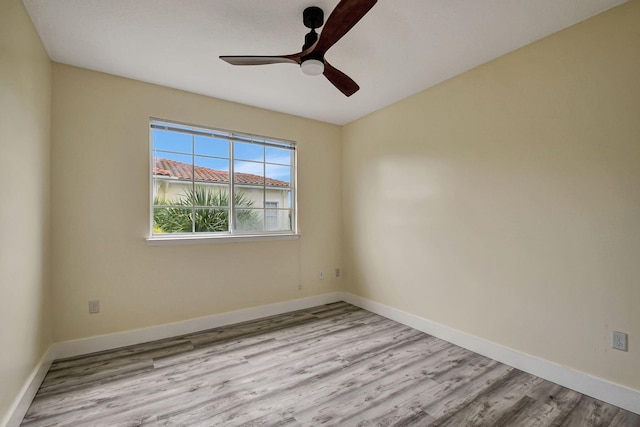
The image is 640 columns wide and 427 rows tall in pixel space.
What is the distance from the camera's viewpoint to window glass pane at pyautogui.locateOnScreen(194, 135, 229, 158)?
10.5ft

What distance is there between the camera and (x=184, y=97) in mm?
3078

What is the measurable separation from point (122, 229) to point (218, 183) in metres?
1.04

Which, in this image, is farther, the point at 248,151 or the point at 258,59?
the point at 248,151

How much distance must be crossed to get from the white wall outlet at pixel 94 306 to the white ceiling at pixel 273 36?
210 cm

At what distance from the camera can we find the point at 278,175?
3.78 m

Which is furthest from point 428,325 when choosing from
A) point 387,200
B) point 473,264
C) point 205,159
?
point 205,159

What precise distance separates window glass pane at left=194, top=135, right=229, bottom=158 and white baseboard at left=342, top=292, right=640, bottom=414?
9.03 ft

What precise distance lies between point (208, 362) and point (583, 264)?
9.74 ft

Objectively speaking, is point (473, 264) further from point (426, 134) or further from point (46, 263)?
point (46, 263)

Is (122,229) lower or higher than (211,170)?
lower

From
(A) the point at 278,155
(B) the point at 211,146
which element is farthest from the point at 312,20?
(A) the point at 278,155

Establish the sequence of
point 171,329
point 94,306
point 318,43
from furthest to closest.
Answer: point 171,329, point 94,306, point 318,43

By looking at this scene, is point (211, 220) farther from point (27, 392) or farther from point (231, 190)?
point (27, 392)

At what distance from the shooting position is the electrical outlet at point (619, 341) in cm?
186
